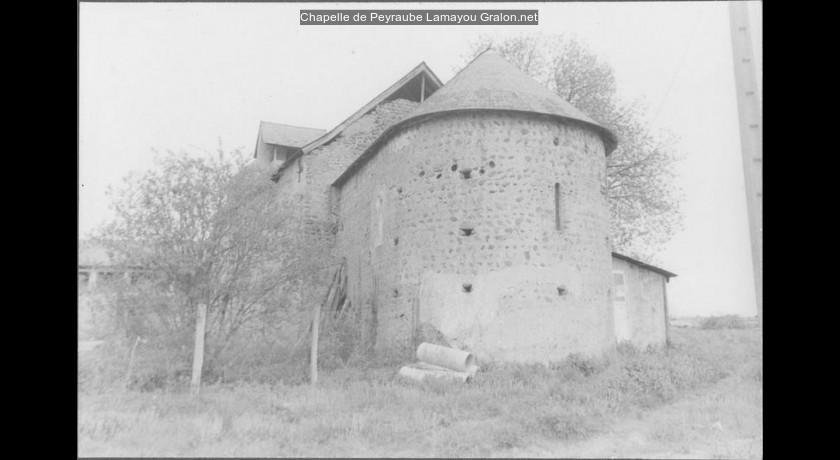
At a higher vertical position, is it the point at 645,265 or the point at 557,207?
the point at 557,207

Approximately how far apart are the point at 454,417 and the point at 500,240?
450 centimetres

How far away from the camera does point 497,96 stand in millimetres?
12719

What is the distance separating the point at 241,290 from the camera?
427 inches

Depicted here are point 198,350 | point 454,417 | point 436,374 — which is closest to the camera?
point 454,417

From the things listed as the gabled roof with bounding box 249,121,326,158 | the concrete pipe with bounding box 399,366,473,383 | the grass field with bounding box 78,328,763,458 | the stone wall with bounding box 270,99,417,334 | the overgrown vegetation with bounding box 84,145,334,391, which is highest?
the gabled roof with bounding box 249,121,326,158

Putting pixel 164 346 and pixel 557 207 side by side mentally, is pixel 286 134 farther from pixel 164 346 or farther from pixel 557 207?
pixel 164 346

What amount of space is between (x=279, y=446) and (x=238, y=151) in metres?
6.08

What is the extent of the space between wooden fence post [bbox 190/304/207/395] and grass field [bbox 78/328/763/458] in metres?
0.24

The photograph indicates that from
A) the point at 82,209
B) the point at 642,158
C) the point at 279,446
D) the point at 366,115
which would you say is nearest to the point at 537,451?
the point at 279,446

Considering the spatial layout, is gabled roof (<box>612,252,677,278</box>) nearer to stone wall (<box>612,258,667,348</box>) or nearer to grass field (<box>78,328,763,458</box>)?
stone wall (<box>612,258,667,348</box>)

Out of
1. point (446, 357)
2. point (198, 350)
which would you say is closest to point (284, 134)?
point (198, 350)

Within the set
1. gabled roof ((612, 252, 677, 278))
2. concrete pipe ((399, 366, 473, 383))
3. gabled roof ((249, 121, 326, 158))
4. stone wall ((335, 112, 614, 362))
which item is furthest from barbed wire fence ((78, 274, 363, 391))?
gabled roof ((249, 121, 326, 158))

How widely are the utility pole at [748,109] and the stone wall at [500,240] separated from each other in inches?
151

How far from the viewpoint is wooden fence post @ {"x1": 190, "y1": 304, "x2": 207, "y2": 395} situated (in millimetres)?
9852
